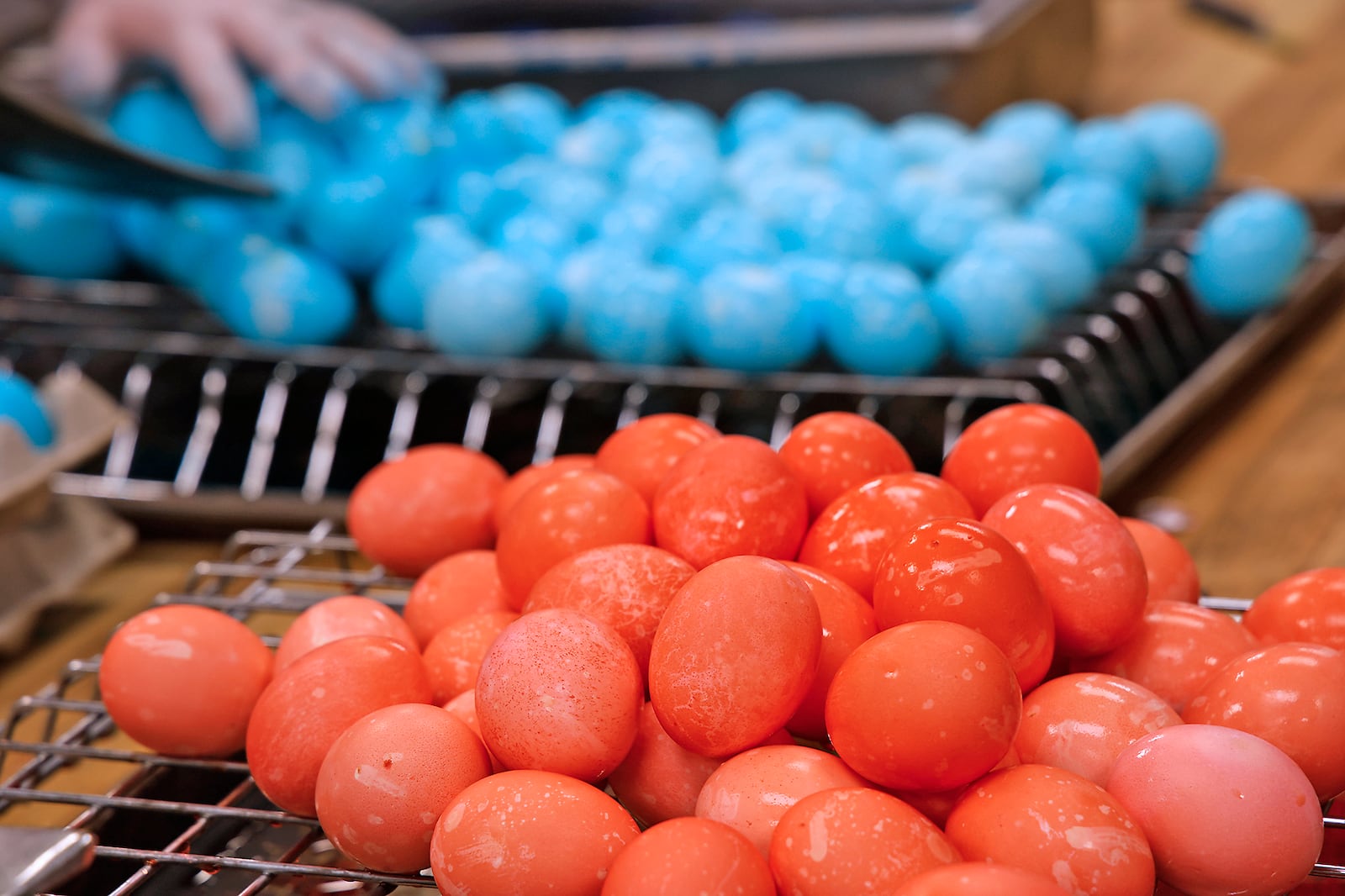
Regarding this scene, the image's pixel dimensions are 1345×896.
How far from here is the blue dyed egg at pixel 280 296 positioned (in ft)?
4.49

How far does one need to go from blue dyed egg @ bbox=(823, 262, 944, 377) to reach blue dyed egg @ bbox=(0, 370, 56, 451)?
79 cm

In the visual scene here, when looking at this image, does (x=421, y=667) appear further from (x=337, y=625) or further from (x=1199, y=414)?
(x=1199, y=414)

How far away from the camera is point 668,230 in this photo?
4.97 ft

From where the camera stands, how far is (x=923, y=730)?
1.67ft

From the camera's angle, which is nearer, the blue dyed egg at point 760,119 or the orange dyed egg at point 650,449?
the orange dyed egg at point 650,449

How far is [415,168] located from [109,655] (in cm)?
98

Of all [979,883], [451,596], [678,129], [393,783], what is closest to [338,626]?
[451,596]

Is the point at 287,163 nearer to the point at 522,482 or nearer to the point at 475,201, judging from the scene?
the point at 475,201

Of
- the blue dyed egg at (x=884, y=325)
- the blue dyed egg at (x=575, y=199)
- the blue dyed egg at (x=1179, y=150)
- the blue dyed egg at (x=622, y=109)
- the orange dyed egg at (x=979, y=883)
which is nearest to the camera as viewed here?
the orange dyed egg at (x=979, y=883)

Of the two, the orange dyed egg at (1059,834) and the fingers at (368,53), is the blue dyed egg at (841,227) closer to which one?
the fingers at (368,53)

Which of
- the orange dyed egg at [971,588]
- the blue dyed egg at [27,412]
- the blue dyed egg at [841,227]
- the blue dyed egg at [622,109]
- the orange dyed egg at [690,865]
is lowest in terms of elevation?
the blue dyed egg at [27,412]

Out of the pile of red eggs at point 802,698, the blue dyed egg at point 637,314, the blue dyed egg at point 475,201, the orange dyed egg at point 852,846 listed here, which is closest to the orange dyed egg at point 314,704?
the pile of red eggs at point 802,698

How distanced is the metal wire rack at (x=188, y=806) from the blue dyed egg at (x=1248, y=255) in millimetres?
735

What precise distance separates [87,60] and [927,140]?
43.4 inches
